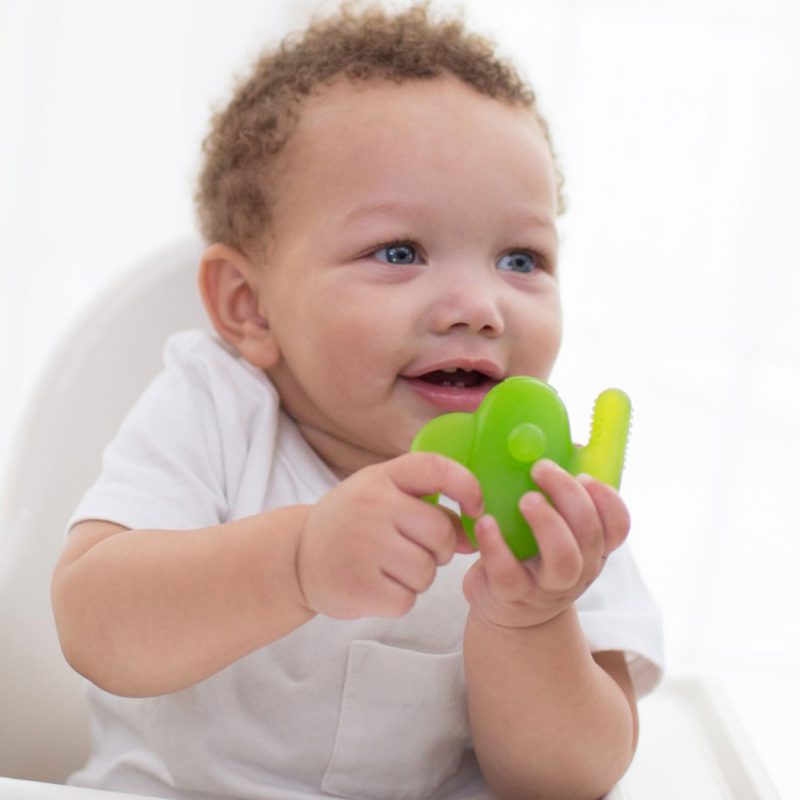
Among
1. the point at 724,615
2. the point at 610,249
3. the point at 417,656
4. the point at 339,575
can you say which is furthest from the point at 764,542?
the point at 339,575

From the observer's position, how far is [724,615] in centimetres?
156

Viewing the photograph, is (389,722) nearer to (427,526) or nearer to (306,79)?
(427,526)

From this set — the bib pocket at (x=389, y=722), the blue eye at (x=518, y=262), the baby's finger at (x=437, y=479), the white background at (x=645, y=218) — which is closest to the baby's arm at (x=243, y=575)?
the baby's finger at (x=437, y=479)

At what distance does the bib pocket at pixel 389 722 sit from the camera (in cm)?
68

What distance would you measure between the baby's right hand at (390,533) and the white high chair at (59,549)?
288mm

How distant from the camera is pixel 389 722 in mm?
682

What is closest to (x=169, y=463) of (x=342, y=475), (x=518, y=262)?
(x=342, y=475)

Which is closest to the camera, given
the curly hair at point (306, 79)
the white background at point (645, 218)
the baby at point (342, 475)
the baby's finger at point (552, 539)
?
the baby's finger at point (552, 539)

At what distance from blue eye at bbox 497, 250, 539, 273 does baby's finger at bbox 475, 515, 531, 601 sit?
236 mm

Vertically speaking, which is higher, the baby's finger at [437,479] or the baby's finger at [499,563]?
the baby's finger at [437,479]

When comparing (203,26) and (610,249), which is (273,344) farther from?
(203,26)

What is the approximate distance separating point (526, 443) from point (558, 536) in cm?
4

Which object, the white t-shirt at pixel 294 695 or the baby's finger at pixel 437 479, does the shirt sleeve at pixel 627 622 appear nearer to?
the white t-shirt at pixel 294 695

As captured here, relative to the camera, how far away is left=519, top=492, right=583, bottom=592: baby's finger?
46cm
